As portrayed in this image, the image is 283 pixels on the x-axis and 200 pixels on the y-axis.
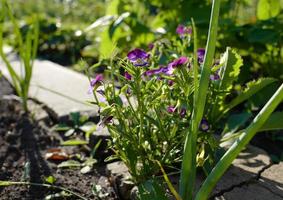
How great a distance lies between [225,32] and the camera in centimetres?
247

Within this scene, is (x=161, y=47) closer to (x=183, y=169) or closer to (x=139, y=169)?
(x=139, y=169)

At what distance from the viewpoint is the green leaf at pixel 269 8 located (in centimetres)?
256

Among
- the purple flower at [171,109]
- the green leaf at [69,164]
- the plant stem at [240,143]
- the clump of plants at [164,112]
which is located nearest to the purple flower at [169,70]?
the clump of plants at [164,112]

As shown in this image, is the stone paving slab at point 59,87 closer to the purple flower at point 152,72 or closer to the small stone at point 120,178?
the small stone at point 120,178

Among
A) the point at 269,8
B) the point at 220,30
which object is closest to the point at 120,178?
the point at 220,30

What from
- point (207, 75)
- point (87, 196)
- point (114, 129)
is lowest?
point (87, 196)

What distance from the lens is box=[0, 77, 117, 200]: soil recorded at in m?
1.76

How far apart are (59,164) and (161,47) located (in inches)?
25.6

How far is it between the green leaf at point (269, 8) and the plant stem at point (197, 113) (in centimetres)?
134

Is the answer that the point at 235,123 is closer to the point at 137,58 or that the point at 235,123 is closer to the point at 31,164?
the point at 137,58

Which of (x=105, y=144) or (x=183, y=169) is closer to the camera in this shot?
(x=183, y=169)

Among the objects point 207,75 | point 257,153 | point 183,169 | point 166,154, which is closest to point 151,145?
point 166,154

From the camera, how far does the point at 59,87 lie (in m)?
3.01

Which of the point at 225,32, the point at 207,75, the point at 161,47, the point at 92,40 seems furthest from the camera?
the point at 92,40
